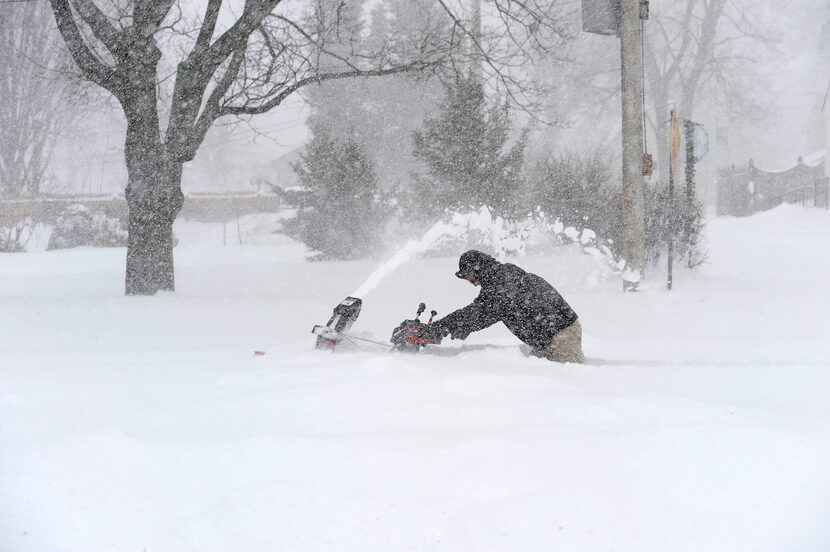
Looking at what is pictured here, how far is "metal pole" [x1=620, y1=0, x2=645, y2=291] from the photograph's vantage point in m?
10.1

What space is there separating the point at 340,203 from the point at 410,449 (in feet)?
49.6

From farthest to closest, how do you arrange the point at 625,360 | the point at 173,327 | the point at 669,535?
1. the point at 173,327
2. the point at 625,360
3. the point at 669,535

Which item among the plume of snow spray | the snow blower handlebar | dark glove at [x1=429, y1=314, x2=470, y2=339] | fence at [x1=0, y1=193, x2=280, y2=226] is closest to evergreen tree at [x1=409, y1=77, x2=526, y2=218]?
the plume of snow spray

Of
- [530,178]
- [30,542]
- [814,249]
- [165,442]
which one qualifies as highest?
[530,178]

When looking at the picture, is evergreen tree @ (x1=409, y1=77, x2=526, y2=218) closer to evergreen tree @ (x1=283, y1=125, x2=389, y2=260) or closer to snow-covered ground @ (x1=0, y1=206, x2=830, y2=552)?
evergreen tree @ (x1=283, y1=125, x2=389, y2=260)

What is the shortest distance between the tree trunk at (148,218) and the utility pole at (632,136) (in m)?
6.22

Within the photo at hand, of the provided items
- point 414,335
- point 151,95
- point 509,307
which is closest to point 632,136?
point 509,307

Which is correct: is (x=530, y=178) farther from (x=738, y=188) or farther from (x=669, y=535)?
(x=738, y=188)

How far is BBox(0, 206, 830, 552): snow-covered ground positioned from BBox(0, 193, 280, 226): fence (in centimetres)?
2222

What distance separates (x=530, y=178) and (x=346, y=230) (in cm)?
478

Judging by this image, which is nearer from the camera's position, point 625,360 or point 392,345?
point 392,345

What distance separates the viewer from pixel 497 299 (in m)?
5.65

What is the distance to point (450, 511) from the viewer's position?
3023mm

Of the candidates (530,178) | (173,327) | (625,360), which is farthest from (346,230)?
(625,360)
